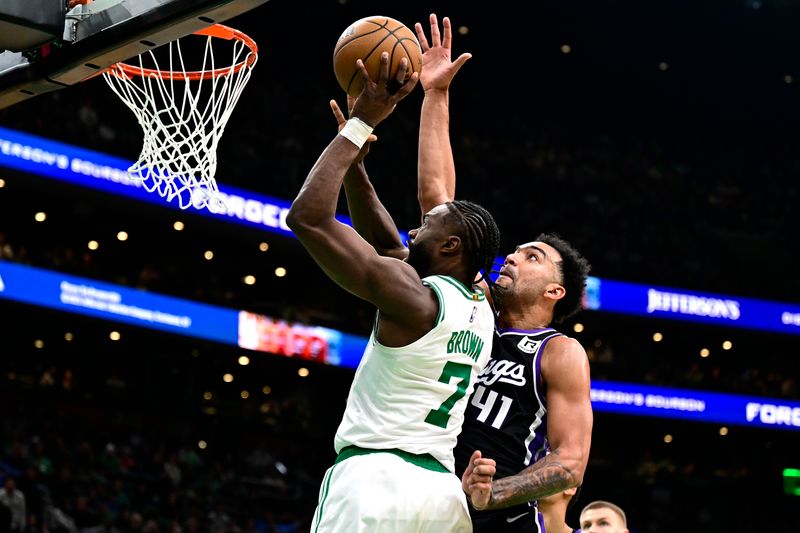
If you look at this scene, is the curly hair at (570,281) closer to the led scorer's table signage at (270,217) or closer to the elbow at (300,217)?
the elbow at (300,217)

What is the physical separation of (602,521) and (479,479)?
6.30 ft

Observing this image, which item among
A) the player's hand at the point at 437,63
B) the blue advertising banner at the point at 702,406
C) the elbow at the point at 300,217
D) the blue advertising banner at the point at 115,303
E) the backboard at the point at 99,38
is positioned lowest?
the elbow at the point at 300,217

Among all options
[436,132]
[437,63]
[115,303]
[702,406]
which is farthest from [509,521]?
[702,406]

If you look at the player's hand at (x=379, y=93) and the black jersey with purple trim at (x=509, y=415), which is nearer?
the player's hand at (x=379, y=93)

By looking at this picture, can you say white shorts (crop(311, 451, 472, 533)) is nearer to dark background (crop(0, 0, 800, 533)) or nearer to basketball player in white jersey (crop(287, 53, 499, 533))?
basketball player in white jersey (crop(287, 53, 499, 533))

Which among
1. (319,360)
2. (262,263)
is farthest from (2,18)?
(262,263)

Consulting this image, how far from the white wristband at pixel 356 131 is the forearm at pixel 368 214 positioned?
0.51m

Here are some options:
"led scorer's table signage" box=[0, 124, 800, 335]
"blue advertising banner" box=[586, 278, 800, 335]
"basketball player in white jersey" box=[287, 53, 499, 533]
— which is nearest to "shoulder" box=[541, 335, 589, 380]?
"basketball player in white jersey" box=[287, 53, 499, 533]

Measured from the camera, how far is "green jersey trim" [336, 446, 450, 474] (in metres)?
3.51

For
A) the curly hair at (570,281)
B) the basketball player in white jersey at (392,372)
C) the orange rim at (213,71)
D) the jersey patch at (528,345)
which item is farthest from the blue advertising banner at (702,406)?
the basketball player in white jersey at (392,372)

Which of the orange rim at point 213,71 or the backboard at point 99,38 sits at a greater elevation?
the orange rim at point 213,71

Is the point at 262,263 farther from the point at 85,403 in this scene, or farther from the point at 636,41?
the point at 636,41

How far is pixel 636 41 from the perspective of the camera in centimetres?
2473

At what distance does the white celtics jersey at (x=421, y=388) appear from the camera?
353cm
